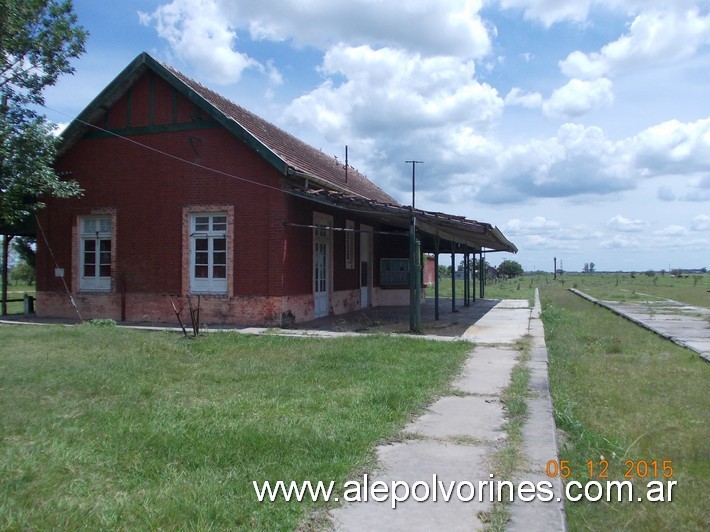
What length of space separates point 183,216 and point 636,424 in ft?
36.9

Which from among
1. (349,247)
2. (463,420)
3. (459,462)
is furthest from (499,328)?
(459,462)

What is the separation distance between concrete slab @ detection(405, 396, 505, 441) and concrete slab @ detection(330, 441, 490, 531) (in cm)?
36

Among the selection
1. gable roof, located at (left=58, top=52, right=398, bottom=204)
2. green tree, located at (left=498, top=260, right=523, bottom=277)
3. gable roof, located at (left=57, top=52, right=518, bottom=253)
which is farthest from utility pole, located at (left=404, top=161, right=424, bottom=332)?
green tree, located at (left=498, top=260, right=523, bottom=277)

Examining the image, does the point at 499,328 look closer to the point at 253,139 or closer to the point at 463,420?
the point at 253,139

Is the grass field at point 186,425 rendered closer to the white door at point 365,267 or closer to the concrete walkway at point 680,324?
the concrete walkway at point 680,324

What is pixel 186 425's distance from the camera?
519 cm

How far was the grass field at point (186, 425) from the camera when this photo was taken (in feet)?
11.7

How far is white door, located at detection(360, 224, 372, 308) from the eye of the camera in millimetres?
19859

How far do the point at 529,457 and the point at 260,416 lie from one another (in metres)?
2.40

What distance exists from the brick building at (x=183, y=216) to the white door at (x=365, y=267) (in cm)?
329

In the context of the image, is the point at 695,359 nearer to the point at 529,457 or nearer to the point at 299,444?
the point at 529,457

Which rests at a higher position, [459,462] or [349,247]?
[349,247]
